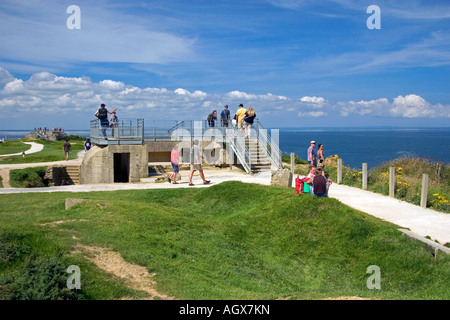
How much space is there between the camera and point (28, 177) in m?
25.6

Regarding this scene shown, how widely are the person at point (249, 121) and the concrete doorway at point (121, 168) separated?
7.56 metres

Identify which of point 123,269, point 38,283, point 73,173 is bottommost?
point 73,173

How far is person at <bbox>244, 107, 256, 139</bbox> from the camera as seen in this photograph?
25.7 meters

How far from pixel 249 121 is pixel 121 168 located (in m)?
8.73

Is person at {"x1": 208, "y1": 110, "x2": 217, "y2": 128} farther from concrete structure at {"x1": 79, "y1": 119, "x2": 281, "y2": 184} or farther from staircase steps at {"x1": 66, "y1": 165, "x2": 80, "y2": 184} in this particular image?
staircase steps at {"x1": 66, "y1": 165, "x2": 80, "y2": 184}

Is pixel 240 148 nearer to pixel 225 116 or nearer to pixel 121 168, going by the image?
pixel 225 116

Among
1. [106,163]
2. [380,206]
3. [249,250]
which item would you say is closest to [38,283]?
[249,250]

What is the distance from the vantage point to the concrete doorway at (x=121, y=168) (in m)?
28.5

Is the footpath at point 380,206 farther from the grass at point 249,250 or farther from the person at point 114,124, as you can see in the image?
the person at point 114,124

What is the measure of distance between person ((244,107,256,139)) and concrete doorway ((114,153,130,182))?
7.56 m

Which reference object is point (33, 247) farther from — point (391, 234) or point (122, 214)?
point (391, 234)

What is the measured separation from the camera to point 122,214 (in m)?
11.4

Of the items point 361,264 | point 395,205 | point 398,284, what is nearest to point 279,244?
point 361,264
